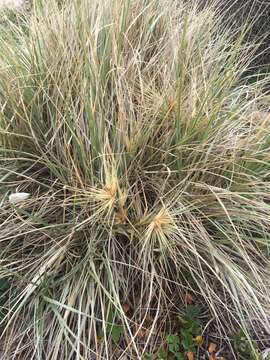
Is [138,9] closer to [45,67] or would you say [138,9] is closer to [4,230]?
[45,67]

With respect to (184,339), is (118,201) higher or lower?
higher

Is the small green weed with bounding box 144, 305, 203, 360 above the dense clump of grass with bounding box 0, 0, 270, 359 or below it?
below

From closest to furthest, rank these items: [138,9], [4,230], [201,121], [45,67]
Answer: [4,230]
[201,121]
[45,67]
[138,9]

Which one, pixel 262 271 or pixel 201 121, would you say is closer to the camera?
pixel 262 271

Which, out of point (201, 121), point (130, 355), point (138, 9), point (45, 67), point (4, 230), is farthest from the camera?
point (138, 9)

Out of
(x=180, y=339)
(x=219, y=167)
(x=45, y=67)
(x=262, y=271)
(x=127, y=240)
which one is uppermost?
(x=45, y=67)

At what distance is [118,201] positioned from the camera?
70.4 inches

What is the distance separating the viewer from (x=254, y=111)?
2.21 metres

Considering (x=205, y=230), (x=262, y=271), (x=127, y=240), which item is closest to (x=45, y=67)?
(x=127, y=240)

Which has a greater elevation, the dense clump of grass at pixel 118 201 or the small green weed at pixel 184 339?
the dense clump of grass at pixel 118 201

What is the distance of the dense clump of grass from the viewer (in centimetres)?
172

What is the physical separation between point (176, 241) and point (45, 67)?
0.97m

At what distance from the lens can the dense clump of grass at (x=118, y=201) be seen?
5.65 ft

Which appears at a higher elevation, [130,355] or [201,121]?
[201,121]
